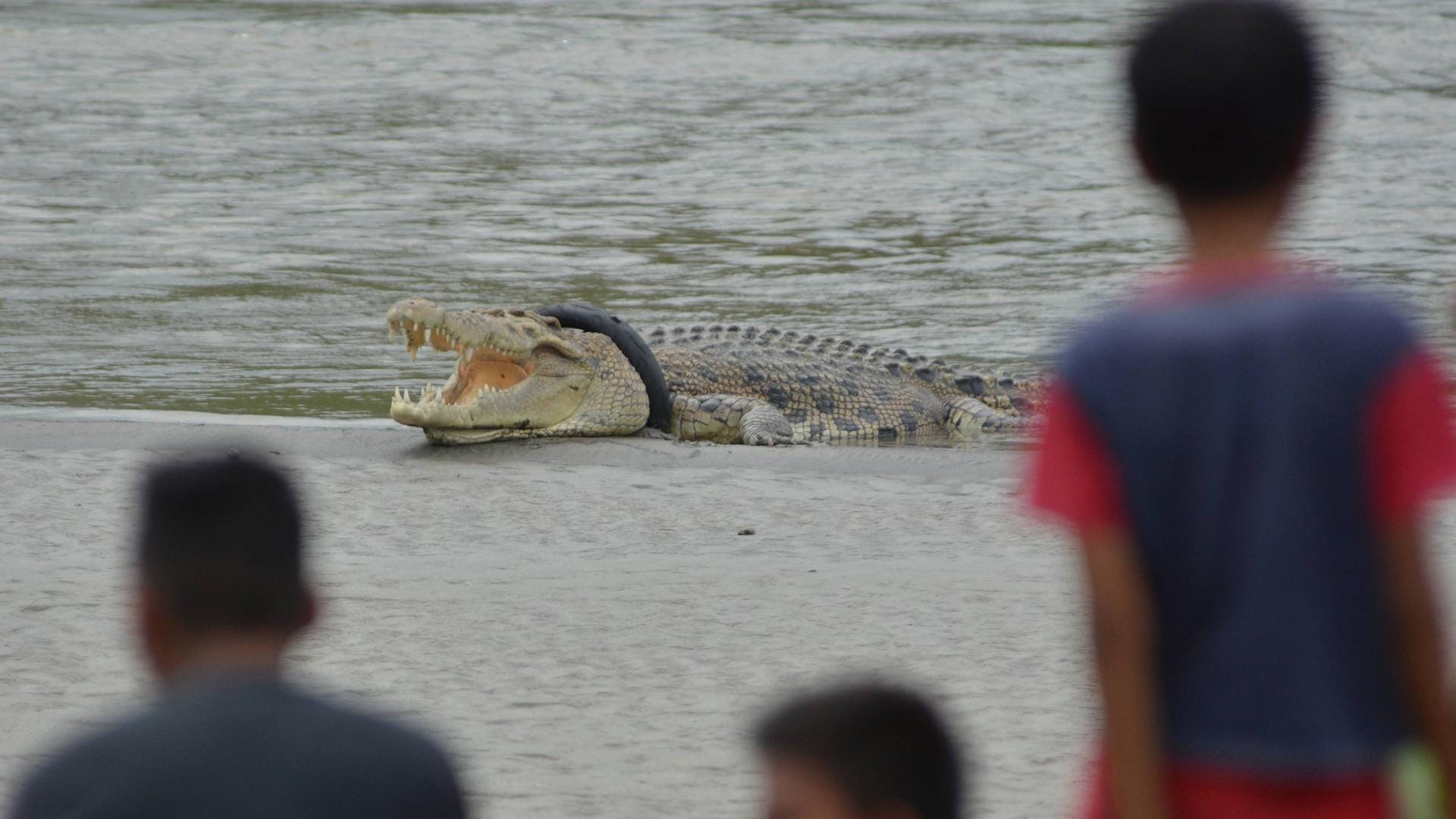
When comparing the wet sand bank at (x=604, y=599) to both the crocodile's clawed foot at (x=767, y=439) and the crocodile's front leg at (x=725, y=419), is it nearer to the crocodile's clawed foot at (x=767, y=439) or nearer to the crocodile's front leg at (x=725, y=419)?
the crocodile's clawed foot at (x=767, y=439)

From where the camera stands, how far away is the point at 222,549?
7.33 ft

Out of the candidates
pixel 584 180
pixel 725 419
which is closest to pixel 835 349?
pixel 725 419

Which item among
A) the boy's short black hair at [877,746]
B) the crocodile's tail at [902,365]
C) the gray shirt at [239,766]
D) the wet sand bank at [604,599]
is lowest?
the crocodile's tail at [902,365]

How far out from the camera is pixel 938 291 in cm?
1399

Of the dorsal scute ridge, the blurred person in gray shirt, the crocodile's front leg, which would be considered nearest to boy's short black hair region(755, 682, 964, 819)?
the blurred person in gray shirt

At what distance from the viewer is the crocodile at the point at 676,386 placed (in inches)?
337

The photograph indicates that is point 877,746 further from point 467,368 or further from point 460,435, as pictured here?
point 467,368

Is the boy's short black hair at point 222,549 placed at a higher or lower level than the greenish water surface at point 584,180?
higher

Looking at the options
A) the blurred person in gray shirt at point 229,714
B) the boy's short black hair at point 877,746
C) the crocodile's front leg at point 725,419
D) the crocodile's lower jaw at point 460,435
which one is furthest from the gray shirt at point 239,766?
the crocodile's front leg at point 725,419

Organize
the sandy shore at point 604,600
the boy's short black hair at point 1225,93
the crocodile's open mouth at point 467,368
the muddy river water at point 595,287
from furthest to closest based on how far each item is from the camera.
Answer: the crocodile's open mouth at point 467,368, the muddy river water at point 595,287, the sandy shore at point 604,600, the boy's short black hair at point 1225,93

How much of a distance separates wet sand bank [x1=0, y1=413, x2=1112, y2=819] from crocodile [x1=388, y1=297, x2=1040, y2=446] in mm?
497

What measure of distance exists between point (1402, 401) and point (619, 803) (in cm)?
236

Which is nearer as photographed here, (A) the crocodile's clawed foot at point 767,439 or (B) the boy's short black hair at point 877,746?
(B) the boy's short black hair at point 877,746

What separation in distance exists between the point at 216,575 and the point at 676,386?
805cm
